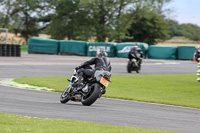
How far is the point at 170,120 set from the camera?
9.62 m

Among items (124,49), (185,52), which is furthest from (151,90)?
(124,49)

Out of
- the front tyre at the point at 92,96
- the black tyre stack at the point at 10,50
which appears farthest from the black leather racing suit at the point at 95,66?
the black tyre stack at the point at 10,50

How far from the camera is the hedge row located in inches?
1710

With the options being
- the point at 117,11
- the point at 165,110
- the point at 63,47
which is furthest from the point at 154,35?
the point at 165,110

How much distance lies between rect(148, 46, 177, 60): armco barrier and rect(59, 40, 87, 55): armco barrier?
6.41 m

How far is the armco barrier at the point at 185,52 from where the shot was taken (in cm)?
4253

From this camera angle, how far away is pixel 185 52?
4303 cm

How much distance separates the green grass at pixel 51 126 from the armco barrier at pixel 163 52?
118 feet

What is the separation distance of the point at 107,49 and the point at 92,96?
33680 mm

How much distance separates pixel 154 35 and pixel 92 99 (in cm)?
6456

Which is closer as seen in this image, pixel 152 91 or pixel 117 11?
pixel 152 91

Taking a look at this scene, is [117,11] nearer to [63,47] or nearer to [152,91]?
[63,47]

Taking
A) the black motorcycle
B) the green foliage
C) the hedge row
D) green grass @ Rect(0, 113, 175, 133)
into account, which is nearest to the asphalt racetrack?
green grass @ Rect(0, 113, 175, 133)

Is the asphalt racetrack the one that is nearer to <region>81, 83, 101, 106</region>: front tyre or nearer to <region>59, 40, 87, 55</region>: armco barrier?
<region>81, 83, 101, 106</region>: front tyre
